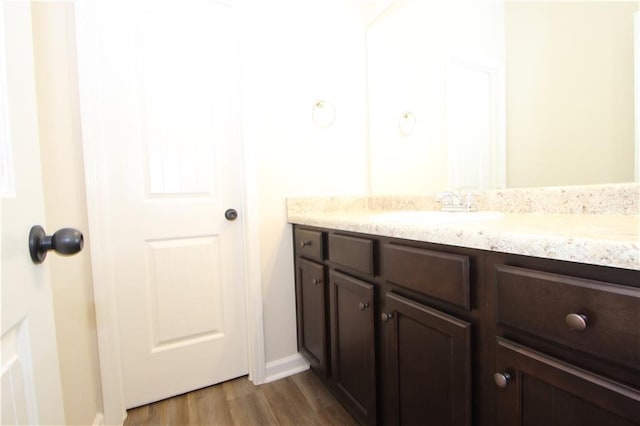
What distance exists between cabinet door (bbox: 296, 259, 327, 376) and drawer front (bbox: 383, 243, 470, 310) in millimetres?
500

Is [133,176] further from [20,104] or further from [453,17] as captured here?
[453,17]

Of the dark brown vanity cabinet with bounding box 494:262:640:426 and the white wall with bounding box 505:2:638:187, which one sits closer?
the dark brown vanity cabinet with bounding box 494:262:640:426

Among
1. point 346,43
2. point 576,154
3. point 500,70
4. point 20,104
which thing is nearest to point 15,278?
point 20,104

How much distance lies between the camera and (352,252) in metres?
1.12

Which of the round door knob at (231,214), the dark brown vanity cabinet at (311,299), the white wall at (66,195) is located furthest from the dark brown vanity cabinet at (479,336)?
the white wall at (66,195)

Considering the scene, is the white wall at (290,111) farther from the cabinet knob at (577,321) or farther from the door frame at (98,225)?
the cabinet knob at (577,321)

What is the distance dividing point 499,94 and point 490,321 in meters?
0.97

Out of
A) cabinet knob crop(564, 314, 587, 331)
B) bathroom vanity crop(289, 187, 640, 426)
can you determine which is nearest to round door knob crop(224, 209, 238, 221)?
bathroom vanity crop(289, 187, 640, 426)

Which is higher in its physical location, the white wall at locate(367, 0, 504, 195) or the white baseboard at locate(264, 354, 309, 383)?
the white wall at locate(367, 0, 504, 195)

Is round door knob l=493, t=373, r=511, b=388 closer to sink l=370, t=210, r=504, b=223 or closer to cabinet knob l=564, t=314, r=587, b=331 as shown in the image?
cabinet knob l=564, t=314, r=587, b=331

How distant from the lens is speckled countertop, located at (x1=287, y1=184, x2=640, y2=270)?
49 cm

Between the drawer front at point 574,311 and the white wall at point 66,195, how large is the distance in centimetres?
135

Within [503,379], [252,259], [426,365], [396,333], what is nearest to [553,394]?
[503,379]

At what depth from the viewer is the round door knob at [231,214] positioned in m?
1.57
